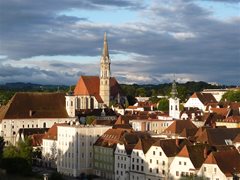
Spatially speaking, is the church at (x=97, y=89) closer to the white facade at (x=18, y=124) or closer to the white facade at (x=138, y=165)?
the white facade at (x=18, y=124)

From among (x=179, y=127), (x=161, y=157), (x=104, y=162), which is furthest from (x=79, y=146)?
(x=179, y=127)

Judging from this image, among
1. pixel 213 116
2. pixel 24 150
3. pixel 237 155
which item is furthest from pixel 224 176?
pixel 213 116

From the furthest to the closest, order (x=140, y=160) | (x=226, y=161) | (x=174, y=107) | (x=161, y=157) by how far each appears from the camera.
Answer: (x=174, y=107) < (x=140, y=160) < (x=161, y=157) < (x=226, y=161)

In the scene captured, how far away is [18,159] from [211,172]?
2742 cm

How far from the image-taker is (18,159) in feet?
236

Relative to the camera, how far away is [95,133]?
74750 millimetres

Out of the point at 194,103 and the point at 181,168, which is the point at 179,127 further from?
the point at 194,103

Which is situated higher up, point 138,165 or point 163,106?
point 163,106

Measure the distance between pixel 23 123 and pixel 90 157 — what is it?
33057 millimetres

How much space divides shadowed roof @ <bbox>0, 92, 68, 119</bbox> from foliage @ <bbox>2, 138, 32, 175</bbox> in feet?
92.0

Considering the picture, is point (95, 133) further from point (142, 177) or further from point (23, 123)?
point (23, 123)

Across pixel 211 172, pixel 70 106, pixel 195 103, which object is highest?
pixel 195 103

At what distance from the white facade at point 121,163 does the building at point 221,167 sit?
11854mm

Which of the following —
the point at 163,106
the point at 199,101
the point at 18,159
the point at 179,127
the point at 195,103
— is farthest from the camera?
the point at 195,103
